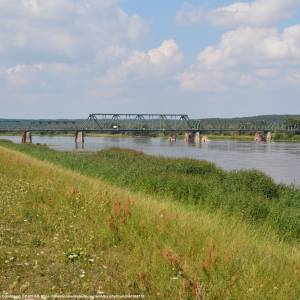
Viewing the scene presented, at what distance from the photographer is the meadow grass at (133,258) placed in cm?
564

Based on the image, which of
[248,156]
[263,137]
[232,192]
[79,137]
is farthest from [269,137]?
[232,192]

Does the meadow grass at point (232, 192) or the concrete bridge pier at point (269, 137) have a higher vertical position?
the meadow grass at point (232, 192)

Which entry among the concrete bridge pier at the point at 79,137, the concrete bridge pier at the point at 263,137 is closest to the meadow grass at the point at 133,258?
the concrete bridge pier at the point at 79,137

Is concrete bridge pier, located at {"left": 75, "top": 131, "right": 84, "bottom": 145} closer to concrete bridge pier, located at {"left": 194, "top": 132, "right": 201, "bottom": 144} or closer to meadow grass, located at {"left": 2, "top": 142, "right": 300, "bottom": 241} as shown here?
concrete bridge pier, located at {"left": 194, "top": 132, "right": 201, "bottom": 144}

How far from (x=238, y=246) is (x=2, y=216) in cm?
539

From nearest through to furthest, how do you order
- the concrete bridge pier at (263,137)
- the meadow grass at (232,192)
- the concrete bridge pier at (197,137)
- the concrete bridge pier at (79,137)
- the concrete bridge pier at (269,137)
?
1. the meadow grass at (232,192)
2. the concrete bridge pier at (79,137)
3. the concrete bridge pier at (197,137)
4. the concrete bridge pier at (263,137)
5. the concrete bridge pier at (269,137)

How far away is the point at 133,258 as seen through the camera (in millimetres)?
6746

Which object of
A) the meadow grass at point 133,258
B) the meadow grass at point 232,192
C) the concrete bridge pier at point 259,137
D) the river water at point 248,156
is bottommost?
the concrete bridge pier at point 259,137

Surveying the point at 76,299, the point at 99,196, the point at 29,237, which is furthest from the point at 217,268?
the point at 99,196

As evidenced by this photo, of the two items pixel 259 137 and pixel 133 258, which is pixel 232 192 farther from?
pixel 259 137

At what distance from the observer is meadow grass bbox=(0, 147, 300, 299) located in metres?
5.64

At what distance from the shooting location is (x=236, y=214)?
14914 mm

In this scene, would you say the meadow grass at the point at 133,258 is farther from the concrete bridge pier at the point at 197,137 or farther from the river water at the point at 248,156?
the concrete bridge pier at the point at 197,137

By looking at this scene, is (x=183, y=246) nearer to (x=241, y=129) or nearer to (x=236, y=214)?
(x=236, y=214)
